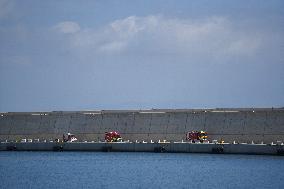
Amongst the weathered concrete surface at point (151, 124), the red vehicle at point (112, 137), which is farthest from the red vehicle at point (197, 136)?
the red vehicle at point (112, 137)

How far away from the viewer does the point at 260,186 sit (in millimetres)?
72188

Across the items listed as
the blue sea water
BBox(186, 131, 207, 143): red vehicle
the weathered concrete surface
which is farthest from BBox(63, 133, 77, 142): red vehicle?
BBox(186, 131, 207, 143): red vehicle

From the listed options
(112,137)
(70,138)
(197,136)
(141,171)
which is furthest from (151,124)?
(141,171)

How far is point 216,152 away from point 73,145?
2626cm

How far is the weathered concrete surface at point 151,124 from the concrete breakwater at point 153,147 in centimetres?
871

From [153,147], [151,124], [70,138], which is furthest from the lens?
[151,124]

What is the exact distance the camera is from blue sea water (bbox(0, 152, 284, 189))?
7461cm

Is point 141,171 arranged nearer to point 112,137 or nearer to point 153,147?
point 153,147

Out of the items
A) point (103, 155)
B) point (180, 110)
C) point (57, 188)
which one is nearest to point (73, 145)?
point (103, 155)

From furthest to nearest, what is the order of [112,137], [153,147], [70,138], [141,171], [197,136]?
[70,138] → [112,137] → [197,136] → [153,147] → [141,171]

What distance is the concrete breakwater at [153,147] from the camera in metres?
106

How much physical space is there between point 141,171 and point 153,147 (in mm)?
32123

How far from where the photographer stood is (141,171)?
3401 inches

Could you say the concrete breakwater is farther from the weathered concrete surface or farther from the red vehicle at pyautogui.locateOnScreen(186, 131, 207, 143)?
the weathered concrete surface
